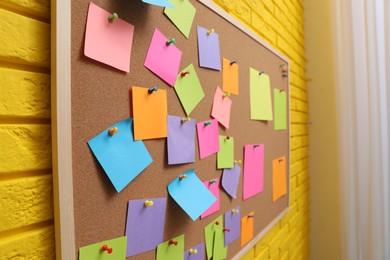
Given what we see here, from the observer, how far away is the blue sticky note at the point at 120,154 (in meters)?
0.43

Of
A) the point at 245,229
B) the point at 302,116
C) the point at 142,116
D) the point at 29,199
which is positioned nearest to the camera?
Answer: the point at 29,199

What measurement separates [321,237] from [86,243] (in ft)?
5.65

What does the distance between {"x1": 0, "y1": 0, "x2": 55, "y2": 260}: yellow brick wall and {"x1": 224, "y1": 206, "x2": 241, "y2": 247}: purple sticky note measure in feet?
1.67

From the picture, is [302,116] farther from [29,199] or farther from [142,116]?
[29,199]

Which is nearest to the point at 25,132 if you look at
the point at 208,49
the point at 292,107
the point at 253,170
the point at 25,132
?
the point at 25,132

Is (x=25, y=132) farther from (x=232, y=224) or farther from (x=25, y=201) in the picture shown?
(x=232, y=224)

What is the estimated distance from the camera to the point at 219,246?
75 centimetres

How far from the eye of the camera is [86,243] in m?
0.41

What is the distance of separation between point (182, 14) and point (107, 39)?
0.23 metres

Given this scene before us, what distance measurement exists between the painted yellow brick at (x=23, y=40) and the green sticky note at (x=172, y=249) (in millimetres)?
398

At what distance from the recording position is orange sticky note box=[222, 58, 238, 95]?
77 centimetres

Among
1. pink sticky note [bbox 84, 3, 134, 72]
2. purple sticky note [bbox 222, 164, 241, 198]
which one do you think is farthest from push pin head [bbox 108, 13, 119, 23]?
purple sticky note [bbox 222, 164, 241, 198]

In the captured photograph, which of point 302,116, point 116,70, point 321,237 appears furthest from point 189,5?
point 321,237

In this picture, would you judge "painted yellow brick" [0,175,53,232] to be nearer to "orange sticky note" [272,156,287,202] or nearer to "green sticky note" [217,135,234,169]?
"green sticky note" [217,135,234,169]
